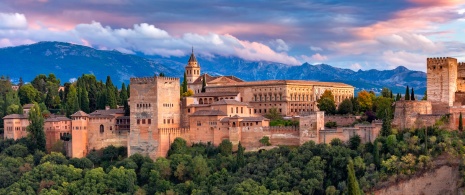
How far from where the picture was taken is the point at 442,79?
164 ft

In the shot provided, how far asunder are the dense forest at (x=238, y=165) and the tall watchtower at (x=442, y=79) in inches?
137

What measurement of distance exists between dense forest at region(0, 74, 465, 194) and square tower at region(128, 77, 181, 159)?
1.00m

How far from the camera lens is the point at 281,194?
139 feet

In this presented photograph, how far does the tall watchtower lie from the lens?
49688 millimetres

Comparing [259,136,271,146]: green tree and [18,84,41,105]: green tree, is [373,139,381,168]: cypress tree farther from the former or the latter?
[18,84,41,105]: green tree

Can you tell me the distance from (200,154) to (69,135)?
39.2 feet

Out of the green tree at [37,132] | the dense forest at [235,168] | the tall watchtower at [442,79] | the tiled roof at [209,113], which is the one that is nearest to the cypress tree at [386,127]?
the dense forest at [235,168]

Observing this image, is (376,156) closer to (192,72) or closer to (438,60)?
(438,60)

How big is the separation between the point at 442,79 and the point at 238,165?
15.8m

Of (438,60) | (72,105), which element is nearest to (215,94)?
(72,105)

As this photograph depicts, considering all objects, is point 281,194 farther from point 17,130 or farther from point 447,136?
point 17,130

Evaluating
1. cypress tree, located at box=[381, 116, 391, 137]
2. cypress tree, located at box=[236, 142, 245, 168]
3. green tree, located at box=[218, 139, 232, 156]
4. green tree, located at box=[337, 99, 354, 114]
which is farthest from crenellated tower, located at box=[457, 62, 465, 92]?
green tree, located at box=[218, 139, 232, 156]

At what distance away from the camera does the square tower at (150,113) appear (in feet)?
167

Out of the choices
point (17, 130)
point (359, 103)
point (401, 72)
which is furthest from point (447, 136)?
point (401, 72)
